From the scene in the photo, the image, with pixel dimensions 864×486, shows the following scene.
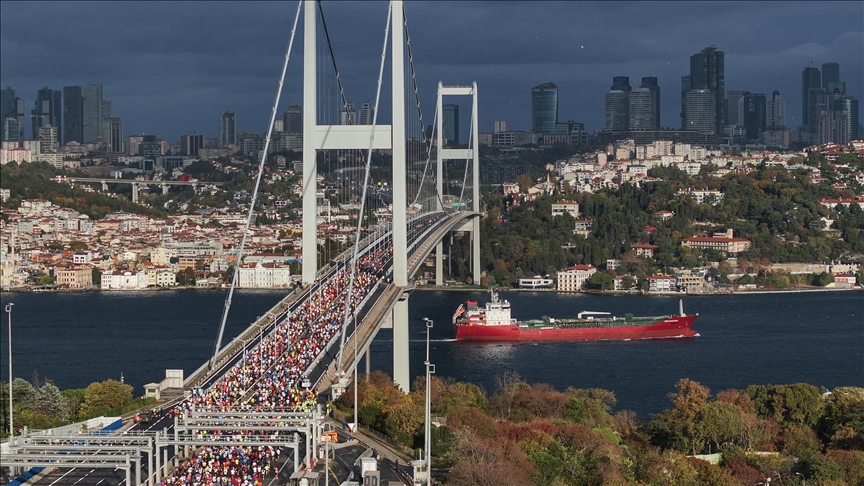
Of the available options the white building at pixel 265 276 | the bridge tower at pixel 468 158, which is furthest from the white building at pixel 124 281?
the bridge tower at pixel 468 158

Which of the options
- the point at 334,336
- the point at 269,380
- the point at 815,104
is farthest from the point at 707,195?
the point at 815,104

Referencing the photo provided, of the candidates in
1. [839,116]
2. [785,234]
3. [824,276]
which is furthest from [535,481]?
[839,116]

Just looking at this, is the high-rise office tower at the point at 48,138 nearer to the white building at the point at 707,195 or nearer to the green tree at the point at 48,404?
the white building at the point at 707,195

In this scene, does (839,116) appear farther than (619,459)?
Yes

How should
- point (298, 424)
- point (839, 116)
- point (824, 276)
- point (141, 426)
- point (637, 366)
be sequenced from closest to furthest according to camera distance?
point (298, 424)
point (141, 426)
point (637, 366)
point (824, 276)
point (839, 116)

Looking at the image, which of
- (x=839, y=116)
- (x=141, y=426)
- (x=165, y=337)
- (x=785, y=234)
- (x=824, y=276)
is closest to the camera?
(x=141, y=426)

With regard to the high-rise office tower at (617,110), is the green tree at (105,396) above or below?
below

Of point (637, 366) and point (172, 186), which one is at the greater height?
point (172, 186)

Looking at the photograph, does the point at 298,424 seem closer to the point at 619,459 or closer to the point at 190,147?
the point at 619,459
